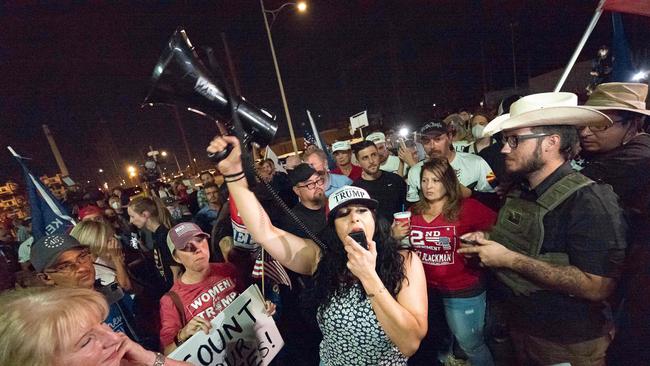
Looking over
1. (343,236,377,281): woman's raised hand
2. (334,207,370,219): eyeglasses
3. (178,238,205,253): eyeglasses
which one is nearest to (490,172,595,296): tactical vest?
(334,207,370,219): eyeglasses

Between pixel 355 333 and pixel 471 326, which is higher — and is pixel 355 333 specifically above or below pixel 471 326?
above

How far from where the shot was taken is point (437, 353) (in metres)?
3.56

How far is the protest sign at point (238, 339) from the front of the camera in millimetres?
2494

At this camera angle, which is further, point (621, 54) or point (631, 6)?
point (621, 54)

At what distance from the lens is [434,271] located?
125 inches

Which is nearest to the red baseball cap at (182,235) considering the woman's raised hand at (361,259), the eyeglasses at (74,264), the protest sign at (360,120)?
the eyeglasses at (74,264)

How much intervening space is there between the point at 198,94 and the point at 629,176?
136 inches

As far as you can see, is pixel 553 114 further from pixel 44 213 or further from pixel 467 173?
pixel 44 213

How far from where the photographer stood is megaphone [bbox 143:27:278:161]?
5.53 ft

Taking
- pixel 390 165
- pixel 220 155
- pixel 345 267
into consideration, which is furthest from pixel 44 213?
pixel 390 165

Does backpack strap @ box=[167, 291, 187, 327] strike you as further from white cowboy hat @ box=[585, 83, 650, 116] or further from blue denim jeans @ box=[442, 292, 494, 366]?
white cowboy hat @ box=[585, 83, 650, 116]

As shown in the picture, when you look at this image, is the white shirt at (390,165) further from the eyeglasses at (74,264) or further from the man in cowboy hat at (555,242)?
the eyeglasses at (74,264)

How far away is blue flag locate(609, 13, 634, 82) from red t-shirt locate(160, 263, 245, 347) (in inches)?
224

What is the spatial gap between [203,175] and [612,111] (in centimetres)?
824
